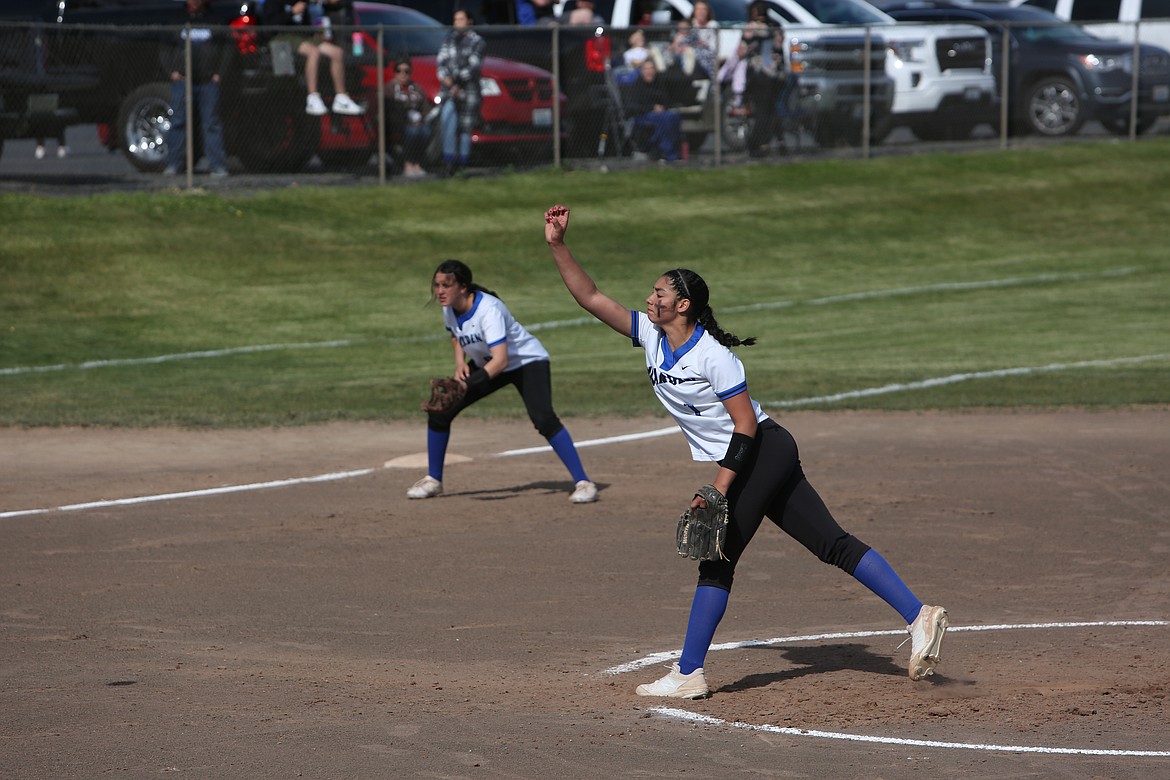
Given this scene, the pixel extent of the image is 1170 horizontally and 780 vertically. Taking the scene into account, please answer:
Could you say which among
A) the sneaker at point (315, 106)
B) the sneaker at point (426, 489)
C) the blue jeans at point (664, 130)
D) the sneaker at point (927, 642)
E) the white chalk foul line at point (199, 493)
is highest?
the sneaker at point (315, 106)


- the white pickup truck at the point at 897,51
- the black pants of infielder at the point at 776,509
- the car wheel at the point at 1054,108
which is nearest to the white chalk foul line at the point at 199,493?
the black pants of infielder at the point at 776,509

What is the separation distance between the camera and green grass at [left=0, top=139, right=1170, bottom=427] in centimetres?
1641

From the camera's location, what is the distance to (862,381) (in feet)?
54.9

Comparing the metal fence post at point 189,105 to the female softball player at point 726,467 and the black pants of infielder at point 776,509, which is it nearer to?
the female softball player at point 726,467

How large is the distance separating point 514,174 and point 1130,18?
41.6ft

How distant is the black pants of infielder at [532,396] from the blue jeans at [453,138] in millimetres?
13318

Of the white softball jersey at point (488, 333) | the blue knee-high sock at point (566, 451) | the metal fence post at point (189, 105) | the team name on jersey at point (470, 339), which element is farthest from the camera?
the metal fence post at point (189, 105)

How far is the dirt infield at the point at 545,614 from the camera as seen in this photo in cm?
624

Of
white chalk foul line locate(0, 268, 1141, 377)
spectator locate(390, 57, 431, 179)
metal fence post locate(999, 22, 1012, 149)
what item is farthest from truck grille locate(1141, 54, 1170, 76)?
spectator locate(390, 57, 431, 179)

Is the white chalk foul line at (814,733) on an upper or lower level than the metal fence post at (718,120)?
lower

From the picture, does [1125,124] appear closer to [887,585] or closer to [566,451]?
[566,451]

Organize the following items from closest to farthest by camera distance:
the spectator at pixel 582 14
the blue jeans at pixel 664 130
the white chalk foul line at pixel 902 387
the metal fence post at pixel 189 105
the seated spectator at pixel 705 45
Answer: the white chalk foul line at pixel 902 387 → the metal fence post at pixel 189 105 → the seated spectator at pixel 705 45 → the spectator at pixel 582 14 → the blue jeans at pixel 664 130

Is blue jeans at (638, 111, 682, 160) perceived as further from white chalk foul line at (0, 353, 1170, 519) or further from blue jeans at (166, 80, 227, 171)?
white chalk foul line at (0, 353, 1170, 519)

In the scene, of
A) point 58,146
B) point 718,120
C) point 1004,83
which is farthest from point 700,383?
point 1004,83
